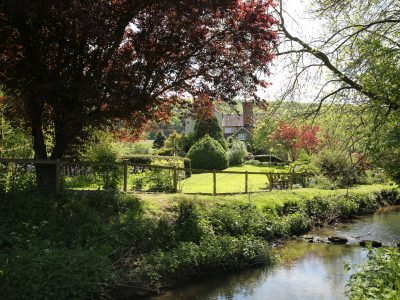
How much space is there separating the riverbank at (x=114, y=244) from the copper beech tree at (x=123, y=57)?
86.9 inches

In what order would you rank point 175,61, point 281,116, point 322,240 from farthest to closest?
point 322,240 → point 281,116 → point 175,61

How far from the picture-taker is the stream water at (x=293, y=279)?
9.69 m

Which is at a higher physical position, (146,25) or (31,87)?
(146,25)

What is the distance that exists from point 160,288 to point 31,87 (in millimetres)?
5485

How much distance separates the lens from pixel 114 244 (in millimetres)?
10039

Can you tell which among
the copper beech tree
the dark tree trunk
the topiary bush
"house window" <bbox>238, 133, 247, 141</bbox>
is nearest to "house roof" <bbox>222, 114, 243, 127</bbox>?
"house window" <bbox>238, 133, 247, 141</bbox>

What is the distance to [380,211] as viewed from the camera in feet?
79.4

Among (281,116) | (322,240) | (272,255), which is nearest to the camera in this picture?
(272,255)

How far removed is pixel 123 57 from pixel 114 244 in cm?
487

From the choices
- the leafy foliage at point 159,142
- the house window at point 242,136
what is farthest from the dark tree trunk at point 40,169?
the house window at point 242,136

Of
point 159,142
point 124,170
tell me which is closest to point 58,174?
point 124,170

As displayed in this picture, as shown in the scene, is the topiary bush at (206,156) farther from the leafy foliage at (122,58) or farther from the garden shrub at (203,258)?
the leafy foliage at (122,58)

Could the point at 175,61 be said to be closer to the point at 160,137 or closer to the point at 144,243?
the point at 144,243

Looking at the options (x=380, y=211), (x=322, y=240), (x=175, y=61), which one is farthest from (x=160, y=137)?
(x=175, y=61)
